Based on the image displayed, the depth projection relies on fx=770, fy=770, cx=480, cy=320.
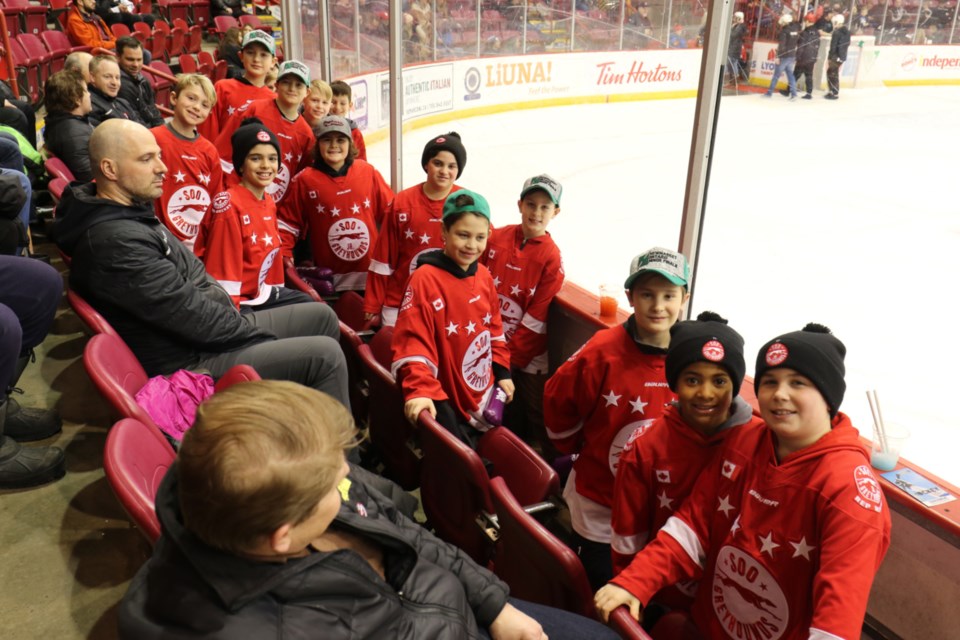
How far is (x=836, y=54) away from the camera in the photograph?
4.04 metres

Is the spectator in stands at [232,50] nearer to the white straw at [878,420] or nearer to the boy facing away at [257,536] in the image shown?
the white straw at [878,420]

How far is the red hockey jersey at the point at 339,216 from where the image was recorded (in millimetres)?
A: 3268

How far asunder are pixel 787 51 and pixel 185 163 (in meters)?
2.63

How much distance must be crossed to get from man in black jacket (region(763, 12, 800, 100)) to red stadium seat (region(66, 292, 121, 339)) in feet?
8.15

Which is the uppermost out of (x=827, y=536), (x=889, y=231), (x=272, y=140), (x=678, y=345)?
(x=272, y=140)

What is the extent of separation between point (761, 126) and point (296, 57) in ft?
11.7

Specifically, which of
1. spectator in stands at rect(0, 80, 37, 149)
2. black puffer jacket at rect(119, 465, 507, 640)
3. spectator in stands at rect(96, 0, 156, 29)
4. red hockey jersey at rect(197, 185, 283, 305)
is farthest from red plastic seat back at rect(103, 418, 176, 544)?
spectator in stands at rect(96, 0, 156, 29)

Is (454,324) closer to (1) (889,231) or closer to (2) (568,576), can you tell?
(2) (568,576)

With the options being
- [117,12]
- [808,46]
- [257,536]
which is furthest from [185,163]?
[117,12]

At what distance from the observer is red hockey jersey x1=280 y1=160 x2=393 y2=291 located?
327cm

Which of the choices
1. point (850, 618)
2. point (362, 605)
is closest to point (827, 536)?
point (850, 618)

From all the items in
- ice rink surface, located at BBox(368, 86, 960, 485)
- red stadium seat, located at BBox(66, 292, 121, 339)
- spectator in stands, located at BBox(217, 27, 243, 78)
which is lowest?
ice rink surface, located at BBox(368, 86, 960, 485)

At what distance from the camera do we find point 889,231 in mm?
4426

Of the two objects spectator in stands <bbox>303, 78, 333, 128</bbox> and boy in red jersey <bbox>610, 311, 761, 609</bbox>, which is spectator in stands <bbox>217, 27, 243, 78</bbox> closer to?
spectator in stands <bbox>303, 78, 333, 128</bbox>
